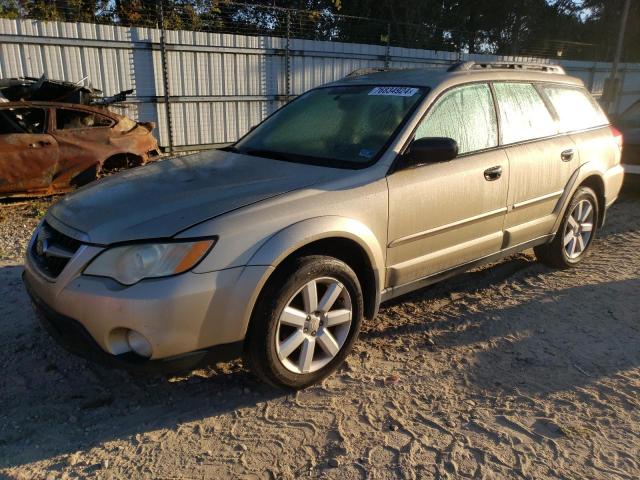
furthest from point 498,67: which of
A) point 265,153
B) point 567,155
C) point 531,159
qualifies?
point 265,153

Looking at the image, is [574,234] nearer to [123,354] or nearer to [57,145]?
[123,354]

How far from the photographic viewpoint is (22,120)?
268 inches

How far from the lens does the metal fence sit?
8938 mm

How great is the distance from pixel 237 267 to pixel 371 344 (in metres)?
1.37

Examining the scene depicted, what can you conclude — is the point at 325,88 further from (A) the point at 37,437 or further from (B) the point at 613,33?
(B) the point at 613,33

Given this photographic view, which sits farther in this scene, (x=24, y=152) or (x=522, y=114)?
(x=24, y=152)

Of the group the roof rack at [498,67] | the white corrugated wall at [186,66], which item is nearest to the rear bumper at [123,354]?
the roof rack at [498,67]

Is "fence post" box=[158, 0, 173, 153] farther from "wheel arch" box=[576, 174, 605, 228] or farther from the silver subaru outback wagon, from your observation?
"wheel arch" box=[576, 174, 605, 228]

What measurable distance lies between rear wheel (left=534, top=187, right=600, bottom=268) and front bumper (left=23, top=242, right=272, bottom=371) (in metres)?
3.18

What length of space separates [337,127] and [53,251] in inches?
76.7

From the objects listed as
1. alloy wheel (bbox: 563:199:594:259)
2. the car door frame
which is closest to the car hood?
alloy wheel (bbox: 563:199:594:259)

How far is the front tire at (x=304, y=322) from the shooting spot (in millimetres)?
2729

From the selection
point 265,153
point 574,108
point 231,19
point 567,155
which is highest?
point 231,19

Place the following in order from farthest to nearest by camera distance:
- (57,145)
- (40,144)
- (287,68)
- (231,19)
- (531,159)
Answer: (231,19) < (287,68) < (57,145) < (40,144) < (531,159)
